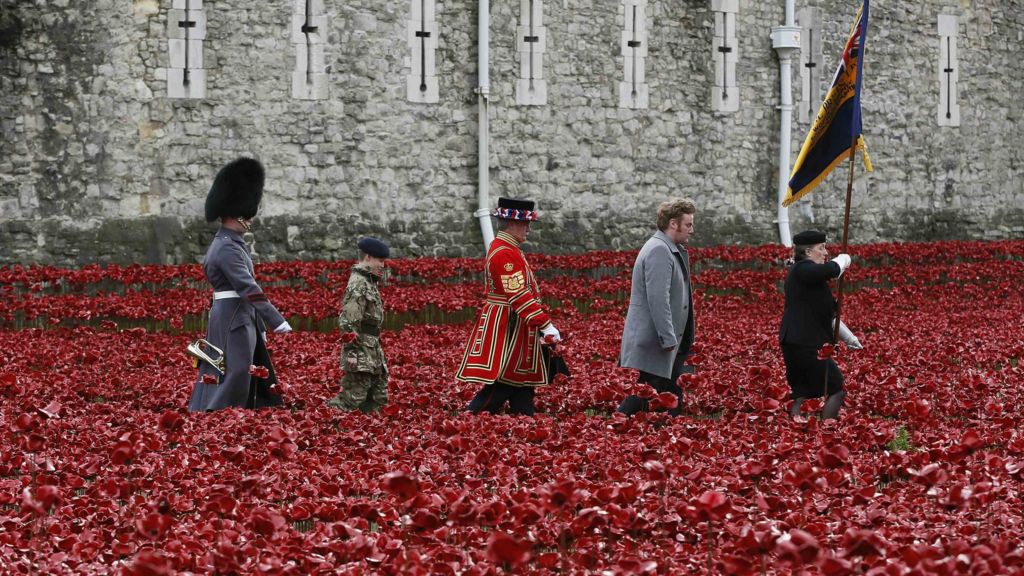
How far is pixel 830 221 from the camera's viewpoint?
2044cm

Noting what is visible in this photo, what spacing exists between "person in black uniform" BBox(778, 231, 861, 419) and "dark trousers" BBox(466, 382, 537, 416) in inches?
54.3

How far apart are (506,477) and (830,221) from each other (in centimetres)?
1641

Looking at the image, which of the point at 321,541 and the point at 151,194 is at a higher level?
the point at 151,194

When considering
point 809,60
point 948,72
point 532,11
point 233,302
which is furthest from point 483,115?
point 233,302

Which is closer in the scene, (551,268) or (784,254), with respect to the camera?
(551,268)

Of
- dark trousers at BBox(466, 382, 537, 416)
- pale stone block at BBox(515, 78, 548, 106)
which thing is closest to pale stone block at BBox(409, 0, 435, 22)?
pale stone block at BBox(515, 78, 548, 106)

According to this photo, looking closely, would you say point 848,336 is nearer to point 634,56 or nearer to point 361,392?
point 361,392

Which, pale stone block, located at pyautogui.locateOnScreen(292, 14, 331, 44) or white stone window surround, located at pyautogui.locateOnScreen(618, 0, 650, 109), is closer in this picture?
pale stone block, located at pyautogui.locateOnScreen(292, 14, 331, 44)

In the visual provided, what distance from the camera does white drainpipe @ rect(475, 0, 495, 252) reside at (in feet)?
56.1

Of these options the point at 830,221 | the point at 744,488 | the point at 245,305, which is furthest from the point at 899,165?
the point at 744,488

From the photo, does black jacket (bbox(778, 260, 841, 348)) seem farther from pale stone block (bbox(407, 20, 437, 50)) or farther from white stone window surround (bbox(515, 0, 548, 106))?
white stone window surround (bbox(515, 0, 548, 106))

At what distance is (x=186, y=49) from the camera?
15.7 m

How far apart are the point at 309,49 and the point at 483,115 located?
2.38 m

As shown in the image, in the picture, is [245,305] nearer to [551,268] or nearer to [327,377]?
[327,377]
